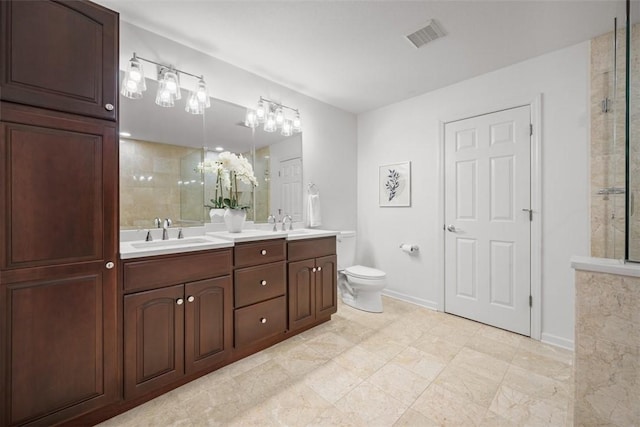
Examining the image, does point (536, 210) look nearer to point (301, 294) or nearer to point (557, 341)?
point (557, 341)

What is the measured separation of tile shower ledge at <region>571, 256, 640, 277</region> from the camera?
107 centimetres

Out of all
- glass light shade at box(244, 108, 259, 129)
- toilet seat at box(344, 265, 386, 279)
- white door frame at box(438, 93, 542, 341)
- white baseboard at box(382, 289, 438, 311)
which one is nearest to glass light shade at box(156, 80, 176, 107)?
glass light shade at box(244, 108, 259, 129)

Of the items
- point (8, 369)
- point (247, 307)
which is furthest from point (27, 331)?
Result: point (247, 307)

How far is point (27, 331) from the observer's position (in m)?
1.16

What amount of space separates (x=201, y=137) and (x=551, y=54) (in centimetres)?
307

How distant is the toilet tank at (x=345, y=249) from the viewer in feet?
10.1

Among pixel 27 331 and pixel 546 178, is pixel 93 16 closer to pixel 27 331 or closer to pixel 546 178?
pixel 27 331

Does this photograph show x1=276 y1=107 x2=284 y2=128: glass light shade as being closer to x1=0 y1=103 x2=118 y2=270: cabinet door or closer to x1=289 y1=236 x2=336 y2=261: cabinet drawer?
x1=289 y1=236 x2=336 y2=261: cabinet drawer

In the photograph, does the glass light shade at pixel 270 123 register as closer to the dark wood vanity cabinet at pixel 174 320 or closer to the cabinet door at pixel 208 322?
the dark wood vanity cabinet at pixel 174 320

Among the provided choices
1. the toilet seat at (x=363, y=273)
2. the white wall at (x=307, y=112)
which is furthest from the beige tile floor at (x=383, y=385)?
the white wall at (x=307, y=112)

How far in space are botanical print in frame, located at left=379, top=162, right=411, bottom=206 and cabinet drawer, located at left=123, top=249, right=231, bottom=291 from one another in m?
2.19

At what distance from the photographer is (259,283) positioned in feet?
6.59

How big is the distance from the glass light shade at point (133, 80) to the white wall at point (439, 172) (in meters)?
2.60

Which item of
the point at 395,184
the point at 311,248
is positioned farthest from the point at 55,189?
the point at 395,184
